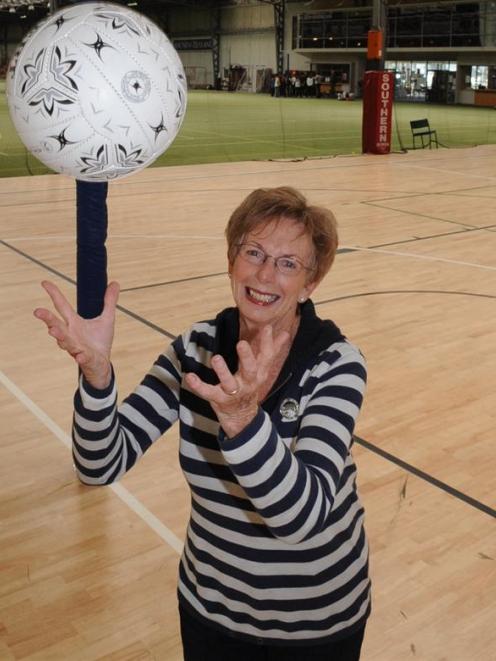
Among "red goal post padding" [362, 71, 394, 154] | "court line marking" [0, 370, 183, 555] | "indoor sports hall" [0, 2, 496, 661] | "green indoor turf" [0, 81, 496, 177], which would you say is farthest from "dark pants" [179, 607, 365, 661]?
"red goal post padding" [362, 71, 394, 154]

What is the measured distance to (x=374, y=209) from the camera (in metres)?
10.1

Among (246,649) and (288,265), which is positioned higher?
(288,265)

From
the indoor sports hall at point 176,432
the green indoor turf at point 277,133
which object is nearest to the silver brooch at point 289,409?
the indoor sports hall at point 176,432

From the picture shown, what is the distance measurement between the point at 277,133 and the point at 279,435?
1957 cm

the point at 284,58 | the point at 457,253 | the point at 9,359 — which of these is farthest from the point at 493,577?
the point at 284,58

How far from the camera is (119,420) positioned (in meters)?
1.72

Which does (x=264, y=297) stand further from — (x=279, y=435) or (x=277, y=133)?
(x=277, y=133)

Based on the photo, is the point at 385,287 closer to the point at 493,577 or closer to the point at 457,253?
the point at 457,253

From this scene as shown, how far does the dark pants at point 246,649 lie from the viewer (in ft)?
5.16

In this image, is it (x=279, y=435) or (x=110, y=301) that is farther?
(x=110, y=301)

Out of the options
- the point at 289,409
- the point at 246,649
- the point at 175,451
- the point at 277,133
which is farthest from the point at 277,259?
the point at 277,133

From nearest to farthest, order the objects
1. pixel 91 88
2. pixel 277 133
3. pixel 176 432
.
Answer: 1. pixel 91 88
2. pixel 176 432
3. pixel 277 133

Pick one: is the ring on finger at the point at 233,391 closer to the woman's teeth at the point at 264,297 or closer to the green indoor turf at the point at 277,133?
the woman's teeth at the point at 264,297

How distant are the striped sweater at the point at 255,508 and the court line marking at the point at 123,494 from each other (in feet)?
4.79
